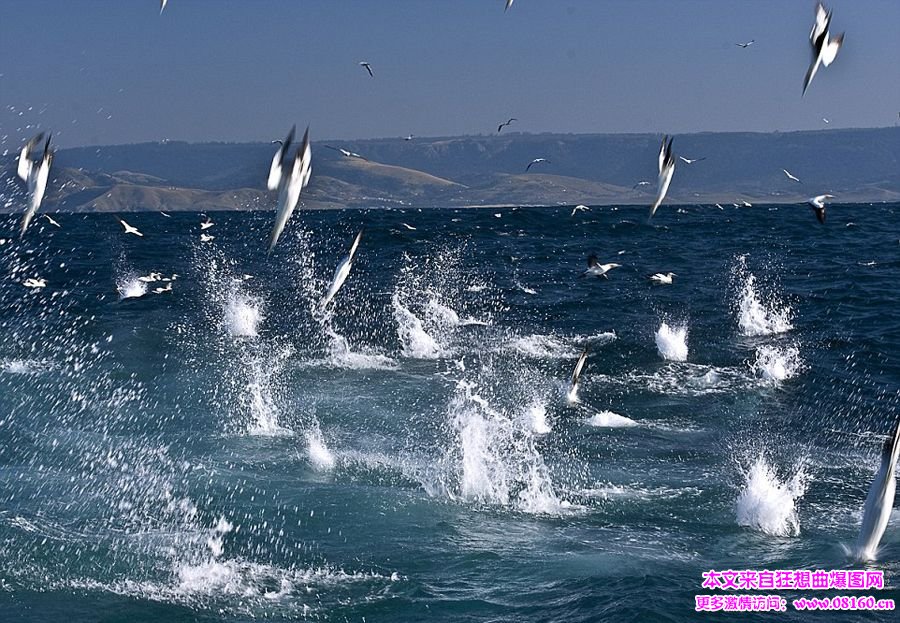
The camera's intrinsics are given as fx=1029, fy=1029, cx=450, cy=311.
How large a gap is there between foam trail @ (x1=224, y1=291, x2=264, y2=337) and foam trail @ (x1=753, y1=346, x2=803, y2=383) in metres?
15.3

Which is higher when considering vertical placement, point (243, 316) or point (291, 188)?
point (243, 316)

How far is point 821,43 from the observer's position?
7625mm

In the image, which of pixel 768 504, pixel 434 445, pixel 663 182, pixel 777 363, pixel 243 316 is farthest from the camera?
pixel 243 316

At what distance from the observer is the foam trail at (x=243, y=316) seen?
1312 inches

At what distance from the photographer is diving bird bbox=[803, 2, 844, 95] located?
294 inches

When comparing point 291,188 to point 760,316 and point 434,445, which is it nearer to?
point 434,445

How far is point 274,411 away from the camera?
22.3 m

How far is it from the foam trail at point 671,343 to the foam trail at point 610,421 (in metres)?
7.00

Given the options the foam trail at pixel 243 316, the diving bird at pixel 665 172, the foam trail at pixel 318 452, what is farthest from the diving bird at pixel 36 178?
the foam trail at pixel 243 316

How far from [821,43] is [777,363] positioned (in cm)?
2128

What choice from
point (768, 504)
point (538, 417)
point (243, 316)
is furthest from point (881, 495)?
point (243, 316)

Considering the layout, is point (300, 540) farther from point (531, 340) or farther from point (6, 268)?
point (6, 268)

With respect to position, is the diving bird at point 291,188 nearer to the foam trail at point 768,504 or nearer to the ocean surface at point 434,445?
the ocean surface at point 434,445

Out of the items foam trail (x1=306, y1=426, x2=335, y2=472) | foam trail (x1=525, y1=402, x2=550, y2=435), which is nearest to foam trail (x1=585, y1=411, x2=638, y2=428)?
foam trail (x1=525, y1=402, x2=550, y2=435)
